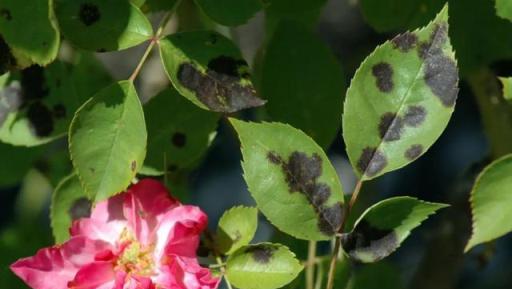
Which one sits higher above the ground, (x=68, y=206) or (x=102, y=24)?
(x=102, y=24)

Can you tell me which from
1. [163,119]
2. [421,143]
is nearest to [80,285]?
[163,119]

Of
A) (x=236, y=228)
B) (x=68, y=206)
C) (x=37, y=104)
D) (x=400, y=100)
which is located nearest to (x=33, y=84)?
(x=37, y=104)

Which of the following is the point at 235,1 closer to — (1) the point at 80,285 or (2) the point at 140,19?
(2) the point at 140,19

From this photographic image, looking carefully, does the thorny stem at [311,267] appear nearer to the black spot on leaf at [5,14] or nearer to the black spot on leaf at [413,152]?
the black spot on leaf at [413,152]

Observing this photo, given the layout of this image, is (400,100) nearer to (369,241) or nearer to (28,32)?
(369,241)

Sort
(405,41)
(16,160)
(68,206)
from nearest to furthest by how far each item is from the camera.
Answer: (405,41)
(68,206)
(16,160)

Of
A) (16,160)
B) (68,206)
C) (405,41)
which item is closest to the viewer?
(405,41)

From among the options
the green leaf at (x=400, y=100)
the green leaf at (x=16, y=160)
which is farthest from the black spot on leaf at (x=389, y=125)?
the green leaf at (x=16, y=160)

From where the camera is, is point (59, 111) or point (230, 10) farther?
point (59, 111)
